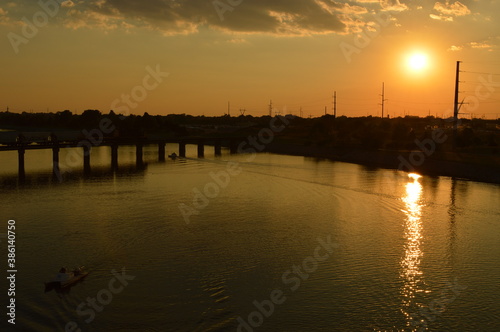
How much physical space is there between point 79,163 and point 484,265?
64153 mm

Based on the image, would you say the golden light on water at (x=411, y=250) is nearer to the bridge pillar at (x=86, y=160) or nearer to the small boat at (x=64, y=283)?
the small boat at (x=64, y=283)

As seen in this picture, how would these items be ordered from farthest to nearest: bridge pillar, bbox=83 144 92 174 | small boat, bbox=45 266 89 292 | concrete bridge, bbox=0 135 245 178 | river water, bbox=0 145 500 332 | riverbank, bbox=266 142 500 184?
bridge pillar, bbox=83 144 92 174
concrete bridge, bbox=0 135 245 178
riverbank, bbox=266 142 500 184
small boat, bbox=45 266 89 292
river water, bbox=0 145 500 332

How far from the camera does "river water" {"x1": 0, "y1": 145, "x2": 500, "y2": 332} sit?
1756 centimetres

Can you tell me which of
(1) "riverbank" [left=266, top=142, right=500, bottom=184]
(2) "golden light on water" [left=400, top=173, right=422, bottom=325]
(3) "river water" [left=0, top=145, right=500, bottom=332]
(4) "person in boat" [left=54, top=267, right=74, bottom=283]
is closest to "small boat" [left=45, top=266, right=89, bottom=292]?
(4) "person in boat" [left=54, top=267, right=74, bottom=283]

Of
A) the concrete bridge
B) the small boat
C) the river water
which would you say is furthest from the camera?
the concrete bridge

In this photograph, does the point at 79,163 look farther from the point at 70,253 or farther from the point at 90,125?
the point at 90,125

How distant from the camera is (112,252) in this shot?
2459 cm

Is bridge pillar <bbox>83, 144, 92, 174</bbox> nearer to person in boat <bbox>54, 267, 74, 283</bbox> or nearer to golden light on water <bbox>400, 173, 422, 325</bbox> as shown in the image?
golden light on water <bbox>400, 173, 422, 325</bbox>

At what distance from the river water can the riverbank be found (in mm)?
13182

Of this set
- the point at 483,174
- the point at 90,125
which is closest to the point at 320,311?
the point at 483,174

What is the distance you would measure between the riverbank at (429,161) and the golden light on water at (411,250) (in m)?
16.5

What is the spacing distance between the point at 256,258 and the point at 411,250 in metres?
8.63

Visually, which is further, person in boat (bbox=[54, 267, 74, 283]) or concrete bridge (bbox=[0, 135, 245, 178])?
concrete bridge (bbox=[0, 135, 245, 178])

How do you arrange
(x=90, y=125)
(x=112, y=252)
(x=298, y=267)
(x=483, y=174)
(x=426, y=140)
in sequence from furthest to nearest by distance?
(x=90, y=125) → (x=426, y=140) → (x=483, y=174) → (x=112, y=252) → (x=298, y=267)
